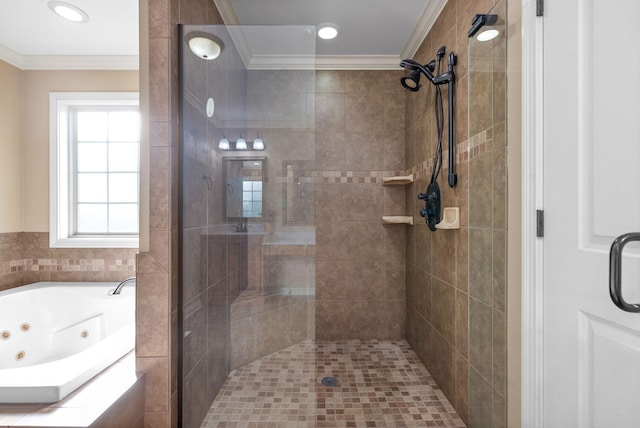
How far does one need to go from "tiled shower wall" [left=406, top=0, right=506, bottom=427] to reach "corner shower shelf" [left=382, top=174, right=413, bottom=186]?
8 centimetres

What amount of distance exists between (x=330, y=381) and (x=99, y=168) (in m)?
2.51

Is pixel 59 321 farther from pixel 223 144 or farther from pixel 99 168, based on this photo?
pixel 223 144

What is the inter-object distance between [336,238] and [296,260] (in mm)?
1277

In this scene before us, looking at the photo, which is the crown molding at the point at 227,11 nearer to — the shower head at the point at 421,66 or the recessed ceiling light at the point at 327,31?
the recessed ceiling light at the point at 327,31

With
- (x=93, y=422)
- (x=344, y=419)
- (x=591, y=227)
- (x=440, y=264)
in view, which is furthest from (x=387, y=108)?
(x=93, y=422)

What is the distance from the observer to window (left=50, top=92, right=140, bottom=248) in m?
2.59

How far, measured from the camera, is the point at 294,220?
1.63m

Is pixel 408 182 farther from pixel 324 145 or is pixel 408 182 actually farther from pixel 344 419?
pixel 344 419

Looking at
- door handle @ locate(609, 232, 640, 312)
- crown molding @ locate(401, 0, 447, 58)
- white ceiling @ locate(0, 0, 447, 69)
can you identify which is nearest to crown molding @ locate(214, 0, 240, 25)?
white ceiling @ locate(0, 0, 447, 69)

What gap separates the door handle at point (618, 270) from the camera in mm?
710

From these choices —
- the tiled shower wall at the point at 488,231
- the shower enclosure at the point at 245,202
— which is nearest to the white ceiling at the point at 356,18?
the shower enclosure at the point at 245,202

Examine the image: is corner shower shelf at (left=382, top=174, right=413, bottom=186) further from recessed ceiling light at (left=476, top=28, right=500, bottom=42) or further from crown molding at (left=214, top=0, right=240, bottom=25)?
crown molding at (left=214, top=0, right=240, bottom=25)

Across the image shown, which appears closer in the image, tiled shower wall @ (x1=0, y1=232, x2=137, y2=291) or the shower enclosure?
the shower enclosure

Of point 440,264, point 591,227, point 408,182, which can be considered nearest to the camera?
point 591,227
